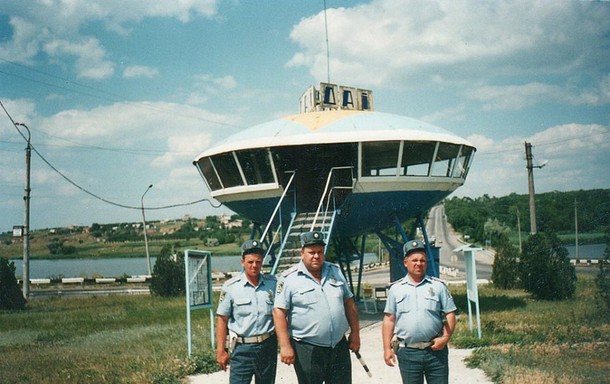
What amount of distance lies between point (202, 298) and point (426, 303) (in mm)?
6879

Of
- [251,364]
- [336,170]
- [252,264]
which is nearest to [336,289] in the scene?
[252,264]

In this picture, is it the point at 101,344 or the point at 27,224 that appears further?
the point at 27,224

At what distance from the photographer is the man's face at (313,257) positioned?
544 cm

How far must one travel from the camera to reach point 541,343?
10.2 meters

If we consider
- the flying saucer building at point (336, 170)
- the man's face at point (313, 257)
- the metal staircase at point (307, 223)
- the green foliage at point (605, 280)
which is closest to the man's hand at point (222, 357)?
the man's face at point (313, 257)

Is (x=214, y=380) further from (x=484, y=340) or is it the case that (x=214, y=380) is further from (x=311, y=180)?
(x=311, y=180)

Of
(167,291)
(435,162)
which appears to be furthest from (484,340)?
(167,291)

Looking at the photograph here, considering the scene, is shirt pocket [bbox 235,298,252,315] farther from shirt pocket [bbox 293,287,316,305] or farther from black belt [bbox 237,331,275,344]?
shirt pocket [bbox 293,287,316,305]

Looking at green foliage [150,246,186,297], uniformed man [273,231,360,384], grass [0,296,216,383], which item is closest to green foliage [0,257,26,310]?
grass [0,296,216,383]

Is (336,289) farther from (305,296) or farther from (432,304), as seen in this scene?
(432,304)

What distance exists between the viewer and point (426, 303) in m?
5.44

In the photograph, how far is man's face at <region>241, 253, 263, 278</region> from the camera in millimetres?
5938

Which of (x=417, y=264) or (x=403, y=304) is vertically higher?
(x=417, y=264)

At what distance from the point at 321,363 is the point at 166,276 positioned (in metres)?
21.8
